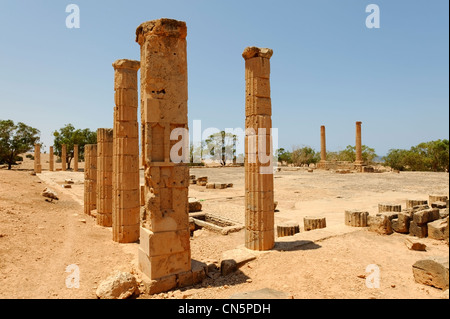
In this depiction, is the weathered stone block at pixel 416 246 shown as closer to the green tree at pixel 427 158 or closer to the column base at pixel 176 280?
the column base at pixel 176 280

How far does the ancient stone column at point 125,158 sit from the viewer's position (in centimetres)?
847

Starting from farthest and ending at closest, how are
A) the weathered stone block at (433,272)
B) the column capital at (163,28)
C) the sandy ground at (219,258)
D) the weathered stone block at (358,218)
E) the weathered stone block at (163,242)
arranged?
Result: the weathered stone block at (358,218)
the column capital at (163,28)
the weathered stone block at (163,242)
the sandy ground at (219,258)
the weathered stone block at (433,272)

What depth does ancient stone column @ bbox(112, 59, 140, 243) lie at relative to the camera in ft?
27.8

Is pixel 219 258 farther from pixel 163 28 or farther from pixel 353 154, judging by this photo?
pixel 353 154

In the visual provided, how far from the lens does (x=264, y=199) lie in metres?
7.31

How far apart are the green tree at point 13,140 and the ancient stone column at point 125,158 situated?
3638 centimetres

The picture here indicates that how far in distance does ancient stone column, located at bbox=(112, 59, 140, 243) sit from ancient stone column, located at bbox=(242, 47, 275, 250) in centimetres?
372

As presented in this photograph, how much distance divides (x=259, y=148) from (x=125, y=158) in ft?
13.8

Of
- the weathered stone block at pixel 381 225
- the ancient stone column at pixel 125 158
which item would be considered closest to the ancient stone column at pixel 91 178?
the ancient stone column at pixel 125 158

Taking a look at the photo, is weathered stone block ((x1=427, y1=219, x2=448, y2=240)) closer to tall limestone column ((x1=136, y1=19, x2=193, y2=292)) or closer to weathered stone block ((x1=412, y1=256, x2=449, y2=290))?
weathered stone block ((x1=412, y1=256, x2=449, y2=290))

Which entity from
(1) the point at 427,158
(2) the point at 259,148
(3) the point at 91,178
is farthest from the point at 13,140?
(1) the point at 427,158

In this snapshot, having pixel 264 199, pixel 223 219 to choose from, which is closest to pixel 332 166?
pixel 223 219
